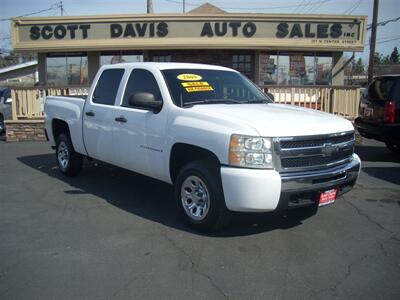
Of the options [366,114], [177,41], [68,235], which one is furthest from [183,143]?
[177,41]

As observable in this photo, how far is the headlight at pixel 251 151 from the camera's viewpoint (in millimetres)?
4480

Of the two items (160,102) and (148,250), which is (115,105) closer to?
(160,102)

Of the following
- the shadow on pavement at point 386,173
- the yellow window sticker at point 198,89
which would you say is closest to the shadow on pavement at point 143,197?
the yellow window sticker at point 198,89

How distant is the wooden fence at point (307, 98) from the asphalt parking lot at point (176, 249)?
231 inches

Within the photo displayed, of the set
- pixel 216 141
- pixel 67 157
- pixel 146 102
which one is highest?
pixel 146 102

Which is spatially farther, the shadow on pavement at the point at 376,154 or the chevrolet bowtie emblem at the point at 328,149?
the shadow on pavement at the point at 376,154

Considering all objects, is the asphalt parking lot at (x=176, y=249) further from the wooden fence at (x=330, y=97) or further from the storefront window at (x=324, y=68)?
the storefront window at (x=324, y=68)

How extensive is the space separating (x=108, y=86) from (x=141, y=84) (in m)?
0.92

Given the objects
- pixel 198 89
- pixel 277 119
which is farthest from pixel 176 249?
pixel 198 89

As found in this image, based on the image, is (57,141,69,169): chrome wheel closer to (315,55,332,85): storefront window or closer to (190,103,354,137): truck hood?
(190,103,354,137): truck hood

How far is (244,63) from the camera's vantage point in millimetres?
16016

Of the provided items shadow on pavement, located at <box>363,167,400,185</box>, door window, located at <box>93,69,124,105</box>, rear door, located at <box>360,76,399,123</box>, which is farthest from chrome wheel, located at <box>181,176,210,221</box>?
rear door, located at <box>360,76,399,123</box>

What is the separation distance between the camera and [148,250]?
4.61 m

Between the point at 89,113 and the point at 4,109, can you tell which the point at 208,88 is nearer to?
the point at 89,113
